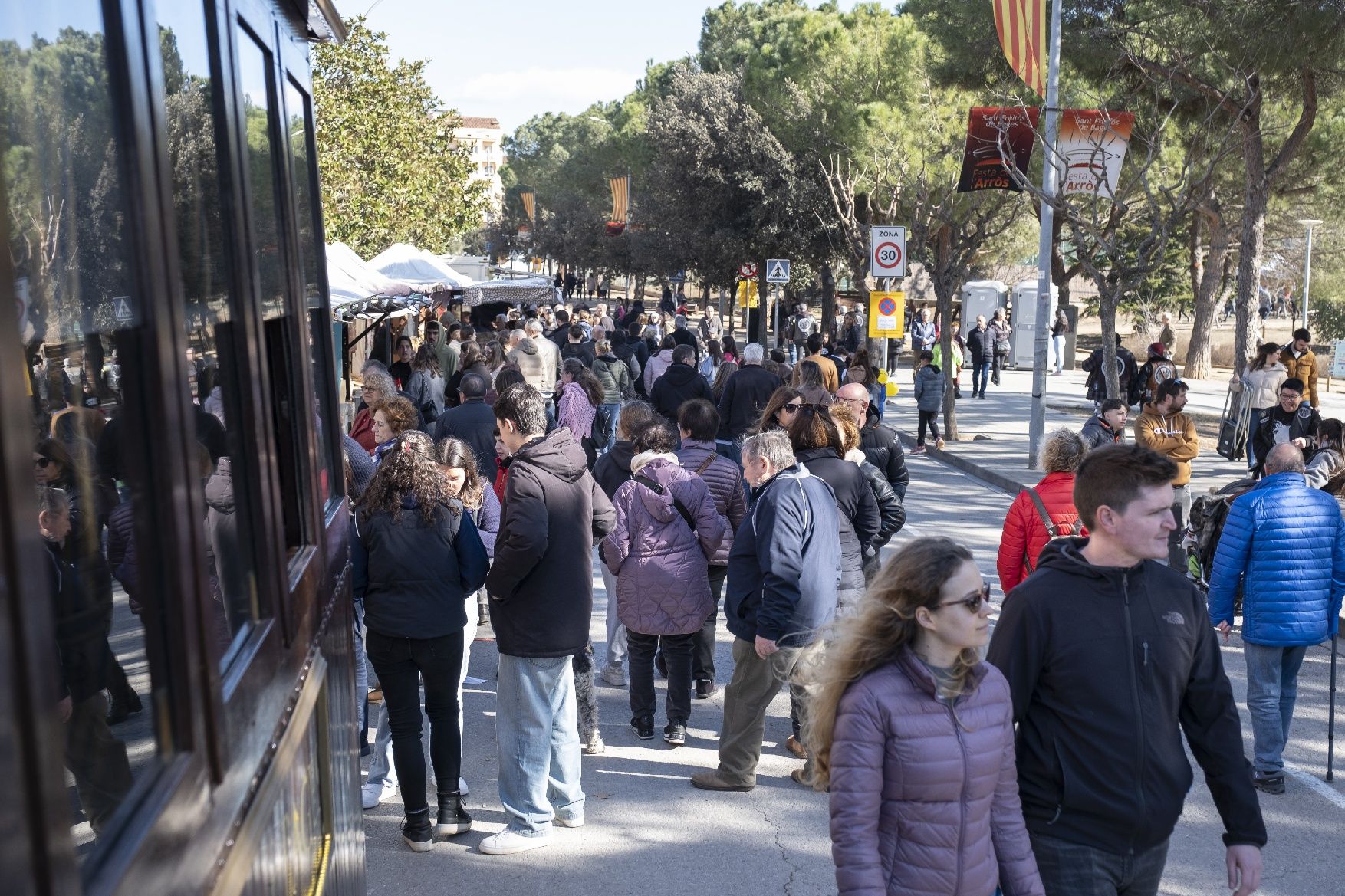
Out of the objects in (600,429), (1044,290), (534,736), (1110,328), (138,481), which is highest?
(138,481)

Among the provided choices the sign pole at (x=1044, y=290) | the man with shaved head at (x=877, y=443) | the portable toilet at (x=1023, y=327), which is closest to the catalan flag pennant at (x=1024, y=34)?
the sign pole at (x=1044, y=290)

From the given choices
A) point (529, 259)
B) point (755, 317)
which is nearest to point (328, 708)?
point (755, 317)

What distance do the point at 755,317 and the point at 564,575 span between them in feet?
113

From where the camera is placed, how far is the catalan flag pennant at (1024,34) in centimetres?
1581

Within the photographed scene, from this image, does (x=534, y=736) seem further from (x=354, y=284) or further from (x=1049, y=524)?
(x=354, y=284)

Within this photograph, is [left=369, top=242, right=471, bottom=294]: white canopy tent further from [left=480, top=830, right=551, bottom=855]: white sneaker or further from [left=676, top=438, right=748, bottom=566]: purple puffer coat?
[left=480, top=830, right=551, bottom=855]: white sneaker

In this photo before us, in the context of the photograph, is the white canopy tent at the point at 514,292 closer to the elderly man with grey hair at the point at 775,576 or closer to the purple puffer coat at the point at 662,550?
the purple puffer coat at the point at 662,550

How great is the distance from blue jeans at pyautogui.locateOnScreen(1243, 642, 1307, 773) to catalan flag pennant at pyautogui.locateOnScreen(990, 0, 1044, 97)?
10.9 m

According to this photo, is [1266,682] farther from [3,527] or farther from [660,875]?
[3,527]

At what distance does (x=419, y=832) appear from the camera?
5.60 meters

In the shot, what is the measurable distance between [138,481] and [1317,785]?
20.8 feet

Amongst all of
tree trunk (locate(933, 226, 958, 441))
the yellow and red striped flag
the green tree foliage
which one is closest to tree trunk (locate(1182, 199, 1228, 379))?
tree trunk (locate(933, 226, 958, 441))

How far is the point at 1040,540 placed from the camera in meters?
6.02

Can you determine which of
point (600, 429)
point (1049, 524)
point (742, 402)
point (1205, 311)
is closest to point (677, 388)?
point (742, 402)
